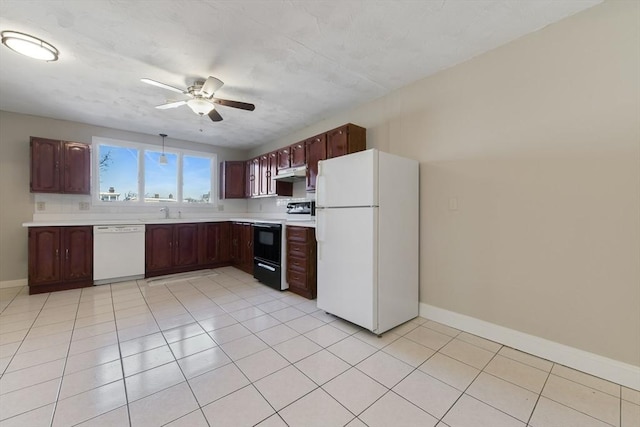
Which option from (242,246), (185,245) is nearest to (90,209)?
(185,245)

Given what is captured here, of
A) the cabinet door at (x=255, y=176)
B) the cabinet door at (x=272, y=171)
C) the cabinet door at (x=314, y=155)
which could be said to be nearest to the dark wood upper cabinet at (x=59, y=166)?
the cabinet door at (x=255, y=176)

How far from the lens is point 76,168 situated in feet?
13.2

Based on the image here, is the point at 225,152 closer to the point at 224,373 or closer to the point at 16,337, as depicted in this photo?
the point at 16,337

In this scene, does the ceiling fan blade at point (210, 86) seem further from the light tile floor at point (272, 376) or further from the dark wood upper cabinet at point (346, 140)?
the light tile floor at point (272, 376)

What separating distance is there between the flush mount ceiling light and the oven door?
2795mm

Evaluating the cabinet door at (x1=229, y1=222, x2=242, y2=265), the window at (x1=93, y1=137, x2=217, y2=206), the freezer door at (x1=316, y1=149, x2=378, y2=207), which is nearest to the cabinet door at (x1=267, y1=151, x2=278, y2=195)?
the cabinet door at (x1=229, y1=222, x2=242, y2=265)

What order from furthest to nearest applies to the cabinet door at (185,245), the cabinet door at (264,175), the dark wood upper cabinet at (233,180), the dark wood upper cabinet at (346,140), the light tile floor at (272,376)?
the dark wood upper cabinet at (233,180), the cabinet door at (264,175), the cabinet door at (185,245), the dark wood upper cabinet at (346,140), the light tile floor at (272,376)

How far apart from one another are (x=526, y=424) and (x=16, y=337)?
3929mm

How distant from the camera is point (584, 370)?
187cm

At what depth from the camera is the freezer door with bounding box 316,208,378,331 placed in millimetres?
2375

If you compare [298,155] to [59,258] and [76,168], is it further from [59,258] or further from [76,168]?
[59,258]

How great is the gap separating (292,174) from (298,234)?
118 centimetres

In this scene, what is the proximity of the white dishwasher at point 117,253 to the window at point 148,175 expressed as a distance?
0.83m

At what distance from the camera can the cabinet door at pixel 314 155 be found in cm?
364
